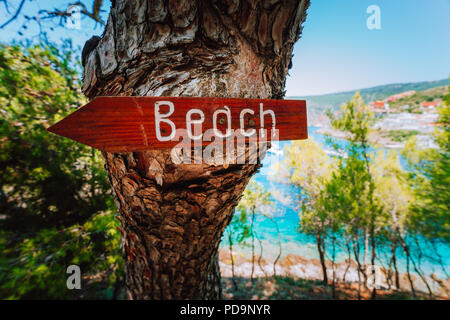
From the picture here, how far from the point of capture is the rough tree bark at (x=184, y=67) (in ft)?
2.80

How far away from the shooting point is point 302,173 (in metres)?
12.5

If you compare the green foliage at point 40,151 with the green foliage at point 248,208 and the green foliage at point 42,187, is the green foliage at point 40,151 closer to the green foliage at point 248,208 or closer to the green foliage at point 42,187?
the green foliage at point 42,187

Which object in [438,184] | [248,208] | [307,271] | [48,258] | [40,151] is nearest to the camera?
[48,258]

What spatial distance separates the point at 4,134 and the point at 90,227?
3.30 meters

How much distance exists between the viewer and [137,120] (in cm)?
64

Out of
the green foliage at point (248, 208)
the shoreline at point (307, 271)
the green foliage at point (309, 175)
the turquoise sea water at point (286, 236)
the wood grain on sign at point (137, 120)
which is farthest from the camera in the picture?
the turquoise sea water at point (286, 236)

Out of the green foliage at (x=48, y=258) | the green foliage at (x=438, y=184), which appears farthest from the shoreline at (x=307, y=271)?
the green foliage at (x=48, y=258)

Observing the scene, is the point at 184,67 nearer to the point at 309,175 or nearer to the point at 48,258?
the point at 48,258

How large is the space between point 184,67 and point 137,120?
41 cm

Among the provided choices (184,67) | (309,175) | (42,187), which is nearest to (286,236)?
(309,175)

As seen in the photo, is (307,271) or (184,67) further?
(307,271)

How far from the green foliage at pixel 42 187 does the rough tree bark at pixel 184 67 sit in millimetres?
4486

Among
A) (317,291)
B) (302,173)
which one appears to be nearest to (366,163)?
(302,173)

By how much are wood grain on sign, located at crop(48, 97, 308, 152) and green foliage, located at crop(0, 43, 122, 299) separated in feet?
15.8
